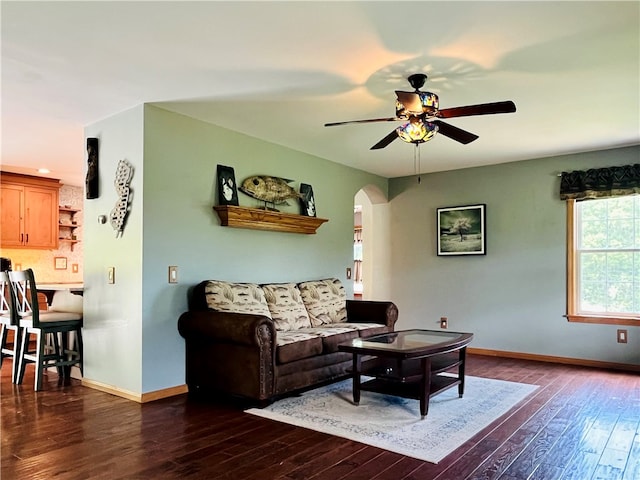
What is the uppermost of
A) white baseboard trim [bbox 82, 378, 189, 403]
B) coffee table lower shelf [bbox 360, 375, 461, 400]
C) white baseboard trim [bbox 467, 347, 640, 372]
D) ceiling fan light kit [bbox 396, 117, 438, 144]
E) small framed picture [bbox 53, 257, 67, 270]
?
ceiling fan light kit [bbox 396, 117, 438, 144]

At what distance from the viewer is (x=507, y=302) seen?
19.3 feet

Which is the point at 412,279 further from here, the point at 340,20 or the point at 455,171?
the point at 340,20

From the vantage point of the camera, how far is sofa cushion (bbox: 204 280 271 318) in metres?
4.01

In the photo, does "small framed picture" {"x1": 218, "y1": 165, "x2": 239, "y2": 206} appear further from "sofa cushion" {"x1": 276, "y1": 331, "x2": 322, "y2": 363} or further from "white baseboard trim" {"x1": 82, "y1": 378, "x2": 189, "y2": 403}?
"white baseboard trim" {"x1": 82, "y1": 378, "x2": 189, "y2": 403}

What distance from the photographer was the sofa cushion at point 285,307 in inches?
174

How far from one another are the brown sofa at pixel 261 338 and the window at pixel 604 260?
7.38 ft

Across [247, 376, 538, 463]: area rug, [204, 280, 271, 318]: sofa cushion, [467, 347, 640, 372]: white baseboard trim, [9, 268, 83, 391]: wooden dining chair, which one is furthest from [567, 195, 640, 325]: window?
[9, 268, 83, 391]: wooden dining chair

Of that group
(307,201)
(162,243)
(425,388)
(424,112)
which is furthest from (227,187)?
(425,388)

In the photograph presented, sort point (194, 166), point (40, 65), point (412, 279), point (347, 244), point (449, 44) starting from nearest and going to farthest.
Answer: point (449, 44), point (40, 65), point (194, 166), point (347, 244), point (412, 279)

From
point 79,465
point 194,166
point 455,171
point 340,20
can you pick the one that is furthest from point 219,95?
point 455,171

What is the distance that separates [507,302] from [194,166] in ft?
13.2

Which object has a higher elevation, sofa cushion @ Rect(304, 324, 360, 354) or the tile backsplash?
the tile backsplash

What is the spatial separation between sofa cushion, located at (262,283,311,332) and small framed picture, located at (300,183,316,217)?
0.93 metres

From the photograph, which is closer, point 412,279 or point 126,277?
point 126,277
